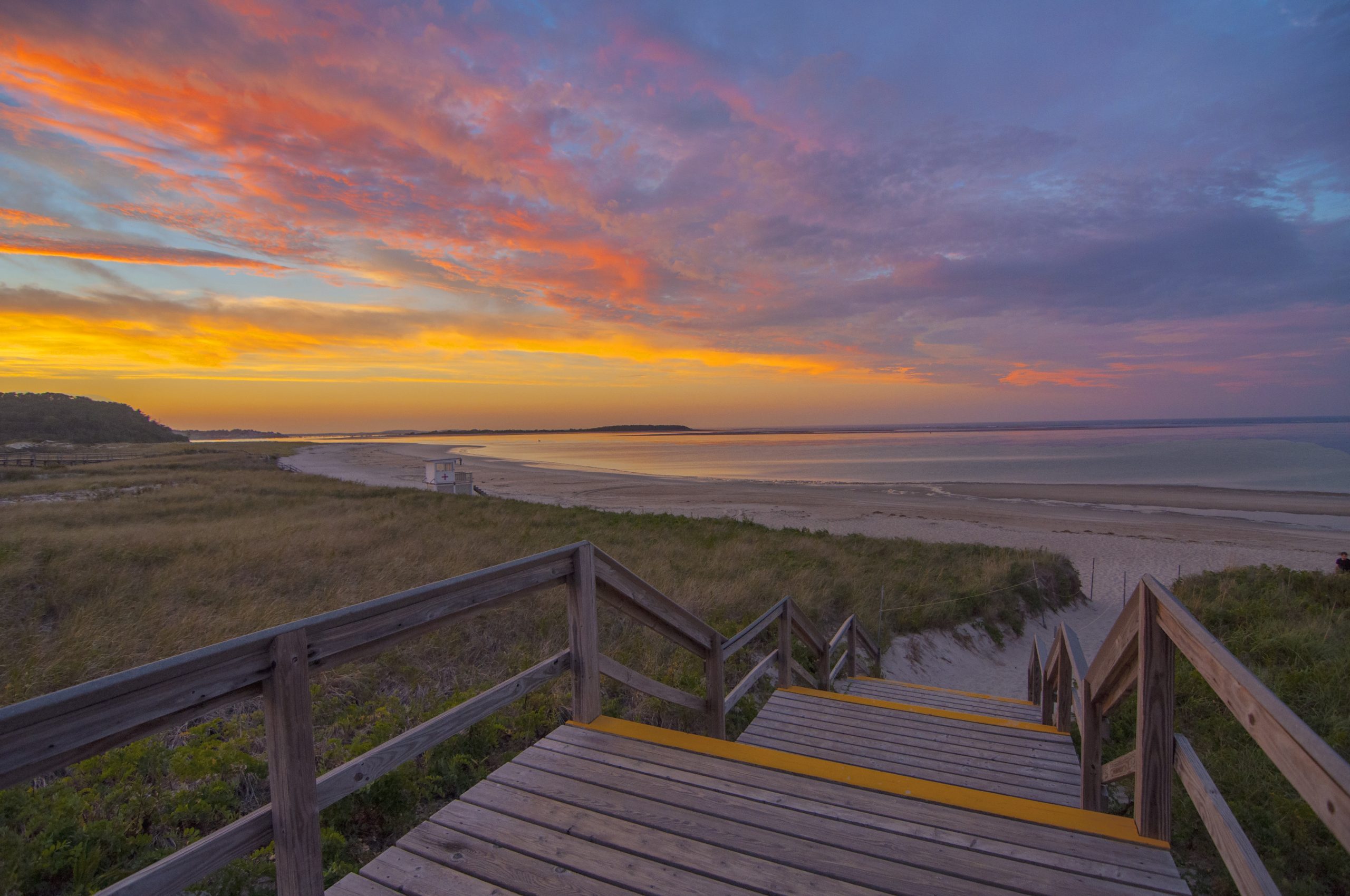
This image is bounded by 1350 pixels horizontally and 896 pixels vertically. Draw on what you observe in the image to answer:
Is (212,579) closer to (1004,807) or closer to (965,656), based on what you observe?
(1004,807)

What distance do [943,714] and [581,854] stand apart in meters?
4.26

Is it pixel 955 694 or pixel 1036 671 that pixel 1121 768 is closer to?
pixel 955 694

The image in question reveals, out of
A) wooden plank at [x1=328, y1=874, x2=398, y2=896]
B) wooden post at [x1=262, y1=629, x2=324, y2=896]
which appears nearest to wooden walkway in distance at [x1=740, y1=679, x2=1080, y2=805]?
wooden plank at [x1=328, y1=874, x2=398, y2=896]

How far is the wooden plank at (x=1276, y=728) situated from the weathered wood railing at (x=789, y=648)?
3.17 metres

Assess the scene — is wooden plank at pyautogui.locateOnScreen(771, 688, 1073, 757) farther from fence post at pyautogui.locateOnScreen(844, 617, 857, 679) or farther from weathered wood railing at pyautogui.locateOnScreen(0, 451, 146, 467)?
weathered wood railing at pyautogui.locateOnScreen(0, 451, 146, 467)

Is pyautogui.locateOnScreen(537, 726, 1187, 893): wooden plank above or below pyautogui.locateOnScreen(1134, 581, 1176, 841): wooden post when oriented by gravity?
below

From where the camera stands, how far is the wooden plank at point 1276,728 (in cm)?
134

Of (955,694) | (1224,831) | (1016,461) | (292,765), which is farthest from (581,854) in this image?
(1016,461)

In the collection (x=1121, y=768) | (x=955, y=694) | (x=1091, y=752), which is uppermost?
(x=1121, y=768)

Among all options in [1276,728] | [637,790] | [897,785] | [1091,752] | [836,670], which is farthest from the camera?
[836,670]

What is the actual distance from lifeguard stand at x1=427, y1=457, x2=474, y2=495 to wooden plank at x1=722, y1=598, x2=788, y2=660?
82.5ft

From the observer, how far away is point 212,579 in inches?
364

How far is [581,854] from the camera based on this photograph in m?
2.45

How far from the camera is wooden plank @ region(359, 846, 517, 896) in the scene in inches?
88.5
